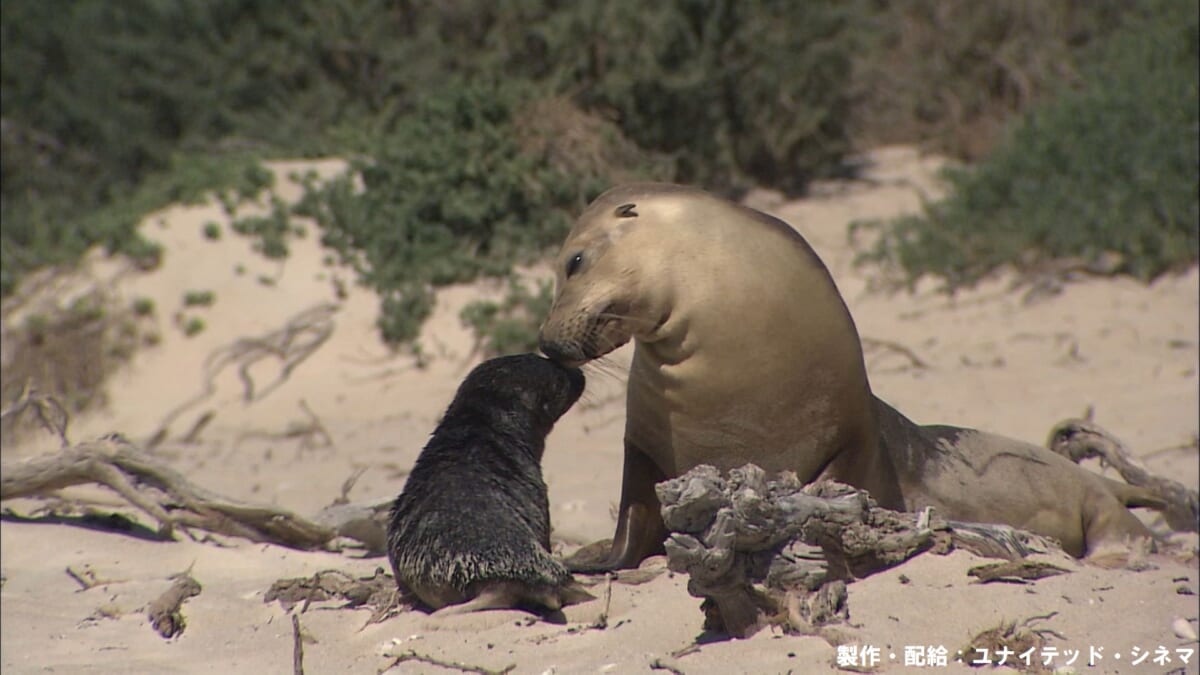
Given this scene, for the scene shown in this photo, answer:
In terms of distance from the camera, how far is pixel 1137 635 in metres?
3.95

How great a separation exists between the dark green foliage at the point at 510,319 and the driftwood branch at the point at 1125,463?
395cm

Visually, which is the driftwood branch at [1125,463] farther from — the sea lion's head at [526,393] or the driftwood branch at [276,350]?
the driftwood branch at [276,350]

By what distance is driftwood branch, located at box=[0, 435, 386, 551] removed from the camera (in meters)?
5.62

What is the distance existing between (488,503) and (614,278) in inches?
29.7

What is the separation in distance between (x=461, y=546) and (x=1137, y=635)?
5.97ft

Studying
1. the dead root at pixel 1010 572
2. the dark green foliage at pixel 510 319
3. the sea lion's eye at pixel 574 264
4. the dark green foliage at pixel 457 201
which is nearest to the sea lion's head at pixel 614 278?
the sea lion's eye at pixel 574 264

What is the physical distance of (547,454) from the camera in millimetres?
7465

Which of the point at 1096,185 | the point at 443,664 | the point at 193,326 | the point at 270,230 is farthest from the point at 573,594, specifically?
the point at 1096,185

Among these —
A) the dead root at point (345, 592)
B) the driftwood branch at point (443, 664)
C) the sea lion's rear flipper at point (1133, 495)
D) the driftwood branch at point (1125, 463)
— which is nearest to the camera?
the driftwood branch at point (443, 664)

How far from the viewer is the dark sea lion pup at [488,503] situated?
163 inches

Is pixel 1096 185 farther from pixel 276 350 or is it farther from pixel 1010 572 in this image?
pixel 1010 572

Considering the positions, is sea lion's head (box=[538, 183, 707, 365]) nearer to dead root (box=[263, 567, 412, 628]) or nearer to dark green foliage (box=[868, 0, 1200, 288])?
dead root (box=[263, 567, 412, 628])

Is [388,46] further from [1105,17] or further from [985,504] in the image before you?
[985,504]

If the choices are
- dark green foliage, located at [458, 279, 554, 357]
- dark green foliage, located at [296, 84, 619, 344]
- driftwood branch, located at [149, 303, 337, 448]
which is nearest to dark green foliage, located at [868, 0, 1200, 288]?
dark green foliage, located at [296, 84, 619, 344]
